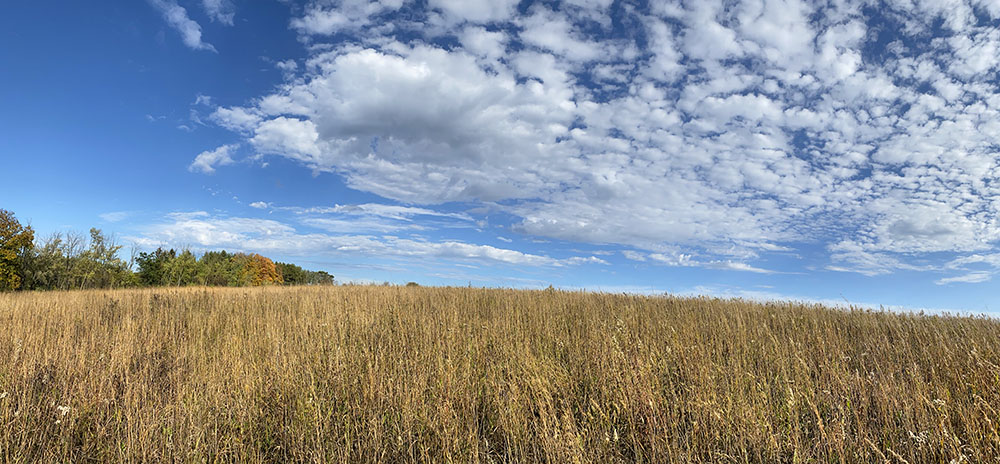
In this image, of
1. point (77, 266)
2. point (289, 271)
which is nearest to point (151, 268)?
point (77, 266)

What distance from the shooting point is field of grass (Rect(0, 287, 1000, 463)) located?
3.30 m

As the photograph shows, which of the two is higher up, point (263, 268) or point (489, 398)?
point (263, 268)

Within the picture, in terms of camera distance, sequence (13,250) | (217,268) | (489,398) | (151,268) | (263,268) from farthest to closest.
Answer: (263,268) → (217,268) → (151,268) → (13,250) → (489,398)

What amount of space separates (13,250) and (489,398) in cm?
2773

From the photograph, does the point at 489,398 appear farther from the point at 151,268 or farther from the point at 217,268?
the point at 217,268

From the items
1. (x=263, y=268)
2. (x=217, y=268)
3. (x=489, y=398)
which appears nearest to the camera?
(x=489, y=398)

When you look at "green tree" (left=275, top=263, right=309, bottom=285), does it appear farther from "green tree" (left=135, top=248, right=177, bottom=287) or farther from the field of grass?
the field of grass

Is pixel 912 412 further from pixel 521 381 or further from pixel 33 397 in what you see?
pixel 33 397

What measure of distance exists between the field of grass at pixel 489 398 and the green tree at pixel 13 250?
1772cm

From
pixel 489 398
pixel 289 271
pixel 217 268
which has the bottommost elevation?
pixel 489 398

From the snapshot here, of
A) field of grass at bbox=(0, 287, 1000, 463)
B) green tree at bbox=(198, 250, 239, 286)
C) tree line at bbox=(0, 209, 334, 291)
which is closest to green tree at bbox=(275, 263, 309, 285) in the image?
green tree at bbox=(198, 250, 239, 286)

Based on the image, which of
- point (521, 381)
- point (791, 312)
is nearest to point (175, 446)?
point (521, 381)

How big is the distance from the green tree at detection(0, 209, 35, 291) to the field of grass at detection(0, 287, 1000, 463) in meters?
17.7

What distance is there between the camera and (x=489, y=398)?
431cm
